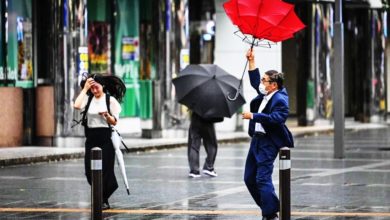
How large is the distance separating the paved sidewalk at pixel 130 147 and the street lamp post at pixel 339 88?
4698 mm

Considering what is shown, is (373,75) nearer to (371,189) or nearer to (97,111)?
(371,189)

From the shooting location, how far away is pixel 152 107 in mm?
29625

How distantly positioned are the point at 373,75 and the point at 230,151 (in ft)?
52.8

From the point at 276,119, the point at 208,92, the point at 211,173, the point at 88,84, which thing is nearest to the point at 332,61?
the point at 208,92

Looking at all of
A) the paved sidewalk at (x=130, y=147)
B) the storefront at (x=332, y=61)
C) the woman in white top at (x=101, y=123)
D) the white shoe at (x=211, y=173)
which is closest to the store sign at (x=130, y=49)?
the paved sidewalk at (x=130, y=147)

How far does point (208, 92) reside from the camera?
19.6 metres

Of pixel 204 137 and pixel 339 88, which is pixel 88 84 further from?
pixel 339 88

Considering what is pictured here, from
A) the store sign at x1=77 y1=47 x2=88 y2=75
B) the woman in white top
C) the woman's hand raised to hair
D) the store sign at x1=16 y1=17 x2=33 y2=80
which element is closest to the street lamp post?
the store sign at x1=77 y1=47 x2=88 y2=75

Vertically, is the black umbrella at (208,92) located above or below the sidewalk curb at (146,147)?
above

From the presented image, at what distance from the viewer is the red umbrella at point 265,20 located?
13141 millimetres

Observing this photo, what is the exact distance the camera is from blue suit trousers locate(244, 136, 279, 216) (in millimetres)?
12820

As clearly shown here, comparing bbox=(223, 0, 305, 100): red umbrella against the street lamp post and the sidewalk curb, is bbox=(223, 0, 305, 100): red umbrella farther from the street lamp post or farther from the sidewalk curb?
the street lamp post

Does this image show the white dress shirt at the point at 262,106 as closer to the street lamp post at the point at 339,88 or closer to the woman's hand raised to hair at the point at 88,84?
the woman's hand raised to hair at the point at 88,84

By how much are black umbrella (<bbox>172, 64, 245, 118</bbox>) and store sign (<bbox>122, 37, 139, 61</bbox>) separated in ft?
38.1
